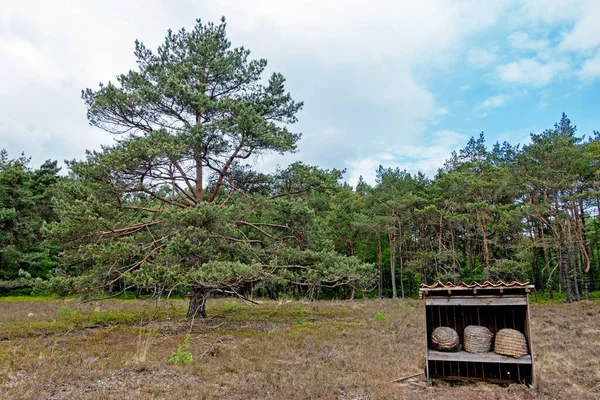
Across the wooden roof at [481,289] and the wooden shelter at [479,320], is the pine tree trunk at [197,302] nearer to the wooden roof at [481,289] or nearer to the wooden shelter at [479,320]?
the wooden shelter at [479,320]

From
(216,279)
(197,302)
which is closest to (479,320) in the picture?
(216,279)

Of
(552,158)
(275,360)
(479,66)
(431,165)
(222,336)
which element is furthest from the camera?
(431,165)

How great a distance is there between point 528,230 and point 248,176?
2776 cm

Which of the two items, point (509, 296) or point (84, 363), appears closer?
point (509, 296)

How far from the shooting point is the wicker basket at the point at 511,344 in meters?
5.44

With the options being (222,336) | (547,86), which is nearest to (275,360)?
(222,336)

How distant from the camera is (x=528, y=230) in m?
30.7

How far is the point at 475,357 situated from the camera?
5590mm

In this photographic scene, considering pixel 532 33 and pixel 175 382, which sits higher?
pixel 532 33

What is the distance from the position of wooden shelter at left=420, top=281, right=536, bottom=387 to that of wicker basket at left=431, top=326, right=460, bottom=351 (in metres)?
0.10

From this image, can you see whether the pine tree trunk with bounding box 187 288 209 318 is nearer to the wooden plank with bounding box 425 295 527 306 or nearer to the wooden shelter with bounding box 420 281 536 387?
the wooden shelter with bounding box 420 281 536 387

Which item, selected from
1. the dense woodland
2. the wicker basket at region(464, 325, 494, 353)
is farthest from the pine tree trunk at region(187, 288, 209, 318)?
the wicker basket at region(464, 325, 494, 353)

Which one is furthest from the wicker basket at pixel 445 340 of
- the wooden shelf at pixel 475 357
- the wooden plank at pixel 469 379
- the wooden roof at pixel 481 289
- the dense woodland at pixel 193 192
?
the dense woodland at pixel 193 192

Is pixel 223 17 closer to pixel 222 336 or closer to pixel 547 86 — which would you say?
pixel 222 336
